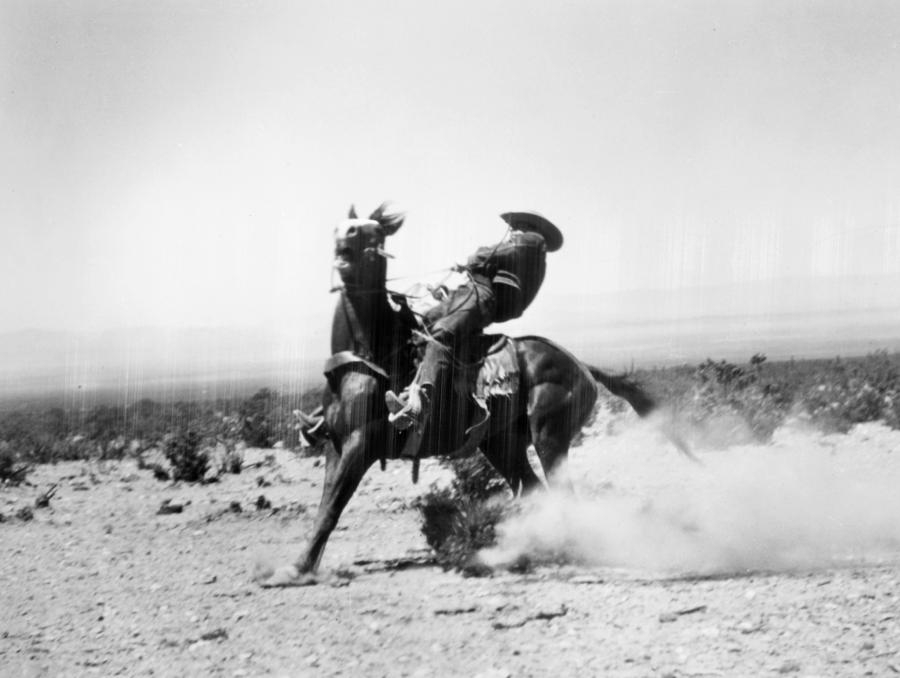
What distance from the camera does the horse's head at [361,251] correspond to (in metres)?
5.33

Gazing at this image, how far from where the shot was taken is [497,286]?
590 cm

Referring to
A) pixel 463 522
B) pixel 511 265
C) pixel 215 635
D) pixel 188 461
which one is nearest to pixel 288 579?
pixel 215 635

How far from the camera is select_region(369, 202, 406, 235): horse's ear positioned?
5520mm

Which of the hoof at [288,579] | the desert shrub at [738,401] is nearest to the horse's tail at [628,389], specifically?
the hoof at [288,579]

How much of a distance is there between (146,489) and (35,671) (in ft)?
16.1

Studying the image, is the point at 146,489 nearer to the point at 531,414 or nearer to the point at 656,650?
the point at 531,414

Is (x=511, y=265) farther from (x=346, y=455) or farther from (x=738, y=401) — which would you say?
(x=738, y=401)

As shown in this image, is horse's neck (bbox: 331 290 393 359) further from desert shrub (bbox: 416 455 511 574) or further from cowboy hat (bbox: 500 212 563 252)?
desert shrub (bbox: 416 455 511 574)

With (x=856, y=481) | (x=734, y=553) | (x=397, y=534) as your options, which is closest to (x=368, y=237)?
(x=397, y=534)

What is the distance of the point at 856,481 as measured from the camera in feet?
23.1

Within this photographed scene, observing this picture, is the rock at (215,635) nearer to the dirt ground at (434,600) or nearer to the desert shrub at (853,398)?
the dirt ground at (434,600)

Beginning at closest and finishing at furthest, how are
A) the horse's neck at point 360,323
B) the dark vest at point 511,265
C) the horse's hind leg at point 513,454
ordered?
the horse's neck at point 360,323, the dark vest at point 511,265, the horse's hind leg at point 513,454

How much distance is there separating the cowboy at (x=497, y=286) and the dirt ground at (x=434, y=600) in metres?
1.51

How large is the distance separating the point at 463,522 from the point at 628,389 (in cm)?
166
